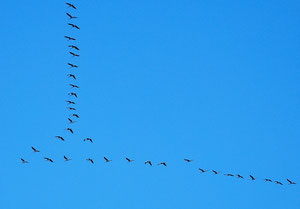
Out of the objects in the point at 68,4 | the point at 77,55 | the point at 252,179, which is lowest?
the point at 252,179

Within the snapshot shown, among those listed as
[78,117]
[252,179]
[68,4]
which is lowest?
[252,179]

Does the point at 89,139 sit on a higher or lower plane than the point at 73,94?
lower

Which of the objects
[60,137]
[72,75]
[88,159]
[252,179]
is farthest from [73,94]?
[252,179]

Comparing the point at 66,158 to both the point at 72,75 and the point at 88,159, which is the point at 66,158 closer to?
the point at 88,159

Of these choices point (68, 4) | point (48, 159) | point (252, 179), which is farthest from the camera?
point (48, 159)

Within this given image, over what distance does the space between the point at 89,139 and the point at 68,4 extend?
533 inches

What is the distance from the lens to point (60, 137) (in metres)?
34.7

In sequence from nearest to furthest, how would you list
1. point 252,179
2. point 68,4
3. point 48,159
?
point 252,179, point 68,4, point 48,159

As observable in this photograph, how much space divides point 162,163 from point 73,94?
1145cm

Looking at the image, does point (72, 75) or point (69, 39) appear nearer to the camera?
point (69, 39)

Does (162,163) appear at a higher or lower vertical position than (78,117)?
lower

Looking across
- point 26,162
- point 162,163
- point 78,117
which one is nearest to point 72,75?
point 78,117

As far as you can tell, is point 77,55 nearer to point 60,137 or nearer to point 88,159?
point 60,137

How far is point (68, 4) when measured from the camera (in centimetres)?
3334
